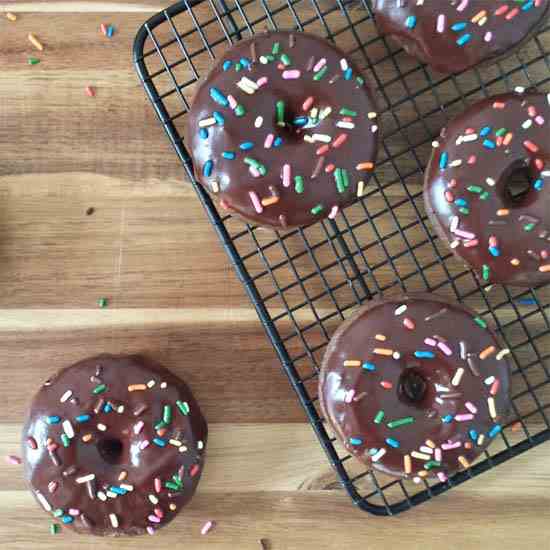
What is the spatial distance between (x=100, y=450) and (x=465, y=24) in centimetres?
113

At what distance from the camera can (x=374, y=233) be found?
1.56 m

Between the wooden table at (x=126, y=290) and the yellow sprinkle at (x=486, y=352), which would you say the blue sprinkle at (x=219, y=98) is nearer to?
the wooden table at (x=126, y=290)

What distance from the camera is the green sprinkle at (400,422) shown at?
1356 millimetres

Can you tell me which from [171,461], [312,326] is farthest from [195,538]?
[312,326]

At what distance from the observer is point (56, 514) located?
146cm

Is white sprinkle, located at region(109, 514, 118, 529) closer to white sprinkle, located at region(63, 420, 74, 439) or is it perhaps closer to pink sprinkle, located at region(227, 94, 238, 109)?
white sprinkle, located at region(63, 420, 74, 439)

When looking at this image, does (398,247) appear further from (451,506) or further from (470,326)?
(451,506)

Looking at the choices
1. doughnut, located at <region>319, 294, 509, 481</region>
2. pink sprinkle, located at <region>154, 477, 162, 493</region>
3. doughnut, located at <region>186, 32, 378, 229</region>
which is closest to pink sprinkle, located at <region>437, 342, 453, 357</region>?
doughnut, located at <region>319, 294, 509, 481</region>

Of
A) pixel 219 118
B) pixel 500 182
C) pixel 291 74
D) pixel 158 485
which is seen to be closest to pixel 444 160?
pixel 500 182

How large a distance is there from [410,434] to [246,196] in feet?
1.83

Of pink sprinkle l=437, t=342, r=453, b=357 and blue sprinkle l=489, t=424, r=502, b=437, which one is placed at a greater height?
pink sprinkle l=437, t=342, r=453, b=357

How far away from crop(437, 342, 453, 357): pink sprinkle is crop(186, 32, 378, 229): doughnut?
1.12ft

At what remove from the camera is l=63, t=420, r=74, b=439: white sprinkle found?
1435 mm

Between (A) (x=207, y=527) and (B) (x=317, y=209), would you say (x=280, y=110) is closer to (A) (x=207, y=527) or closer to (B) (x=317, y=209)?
(B) (x=317, y=209)
